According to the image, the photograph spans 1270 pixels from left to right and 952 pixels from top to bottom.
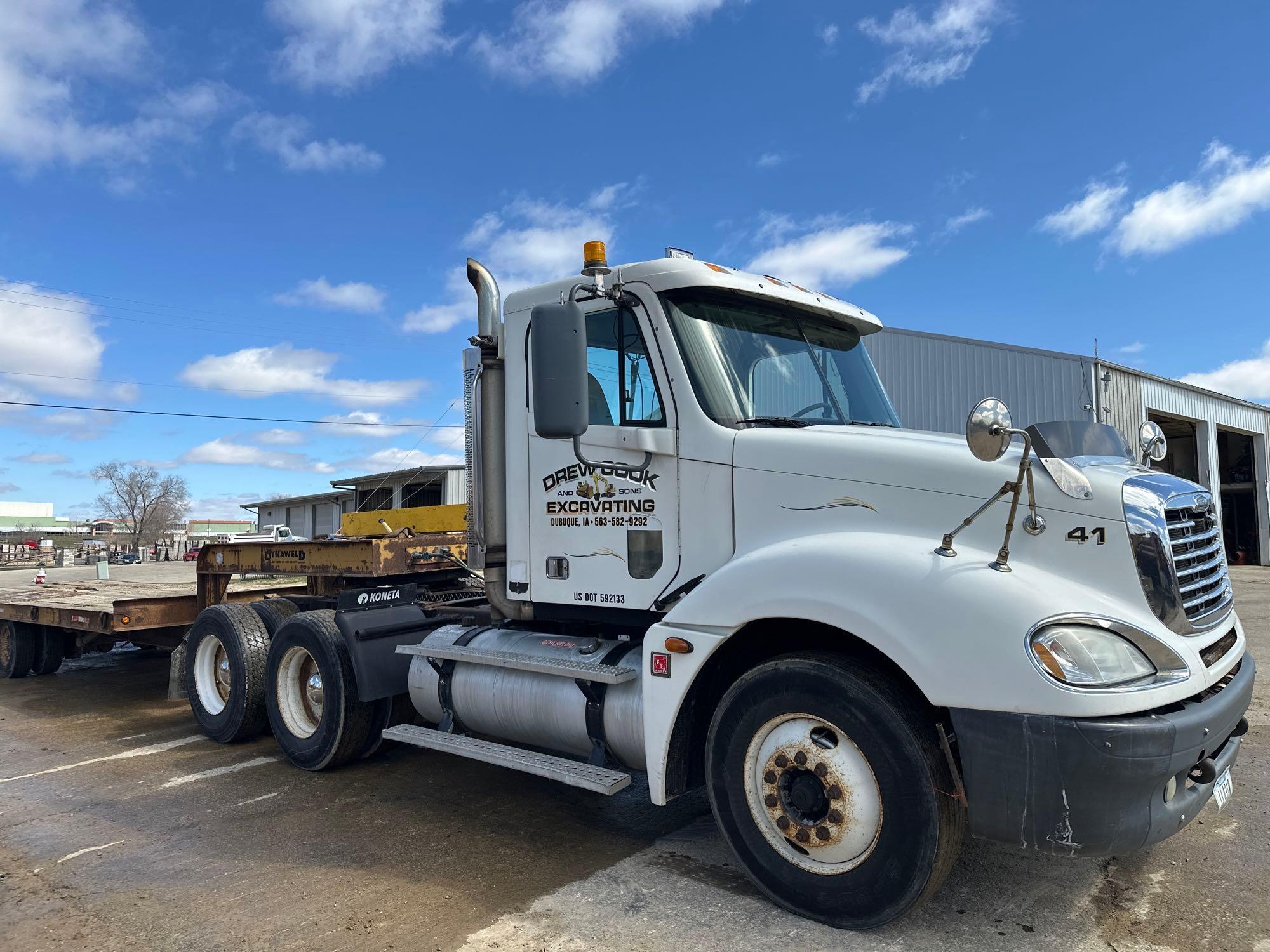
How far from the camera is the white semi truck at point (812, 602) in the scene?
9.46 feet

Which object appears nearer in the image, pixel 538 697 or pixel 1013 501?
pixel 1013 501

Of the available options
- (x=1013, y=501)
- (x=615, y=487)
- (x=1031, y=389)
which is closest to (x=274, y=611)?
(x=615, y=487)

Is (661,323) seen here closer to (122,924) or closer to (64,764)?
(122,924)

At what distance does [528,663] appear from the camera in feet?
14.7

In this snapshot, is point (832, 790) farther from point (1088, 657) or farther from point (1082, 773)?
point (1088, 657)

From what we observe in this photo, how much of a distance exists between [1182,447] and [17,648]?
3360 centimetres

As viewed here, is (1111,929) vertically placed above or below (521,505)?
below

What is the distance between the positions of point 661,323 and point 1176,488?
88.3 inches

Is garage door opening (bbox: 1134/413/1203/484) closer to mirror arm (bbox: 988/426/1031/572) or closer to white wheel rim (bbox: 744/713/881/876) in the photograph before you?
mirror arm (bbox: 988/426/1031/572)

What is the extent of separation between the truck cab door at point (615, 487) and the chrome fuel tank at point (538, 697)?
10.2 inches

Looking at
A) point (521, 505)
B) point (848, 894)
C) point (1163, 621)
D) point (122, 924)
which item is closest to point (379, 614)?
point (521, 505)

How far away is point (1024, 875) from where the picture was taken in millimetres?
3762

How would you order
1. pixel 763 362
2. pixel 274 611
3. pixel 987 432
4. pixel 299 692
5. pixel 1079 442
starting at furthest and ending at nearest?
pixel 274 611
pixel 299 692
pixel 763 362
pixel 1079 442
pixel 987 432

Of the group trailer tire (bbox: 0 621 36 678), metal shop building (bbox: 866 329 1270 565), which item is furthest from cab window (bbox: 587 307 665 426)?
metal shop building (bbox: 866 329 1270 565)
